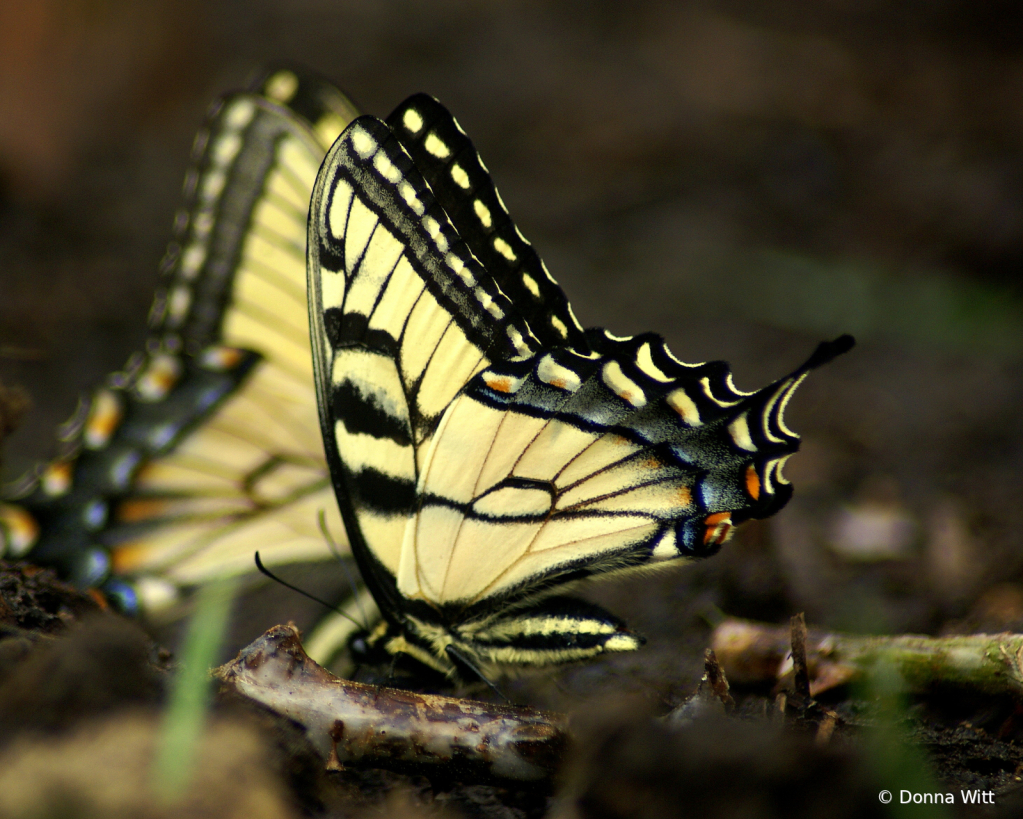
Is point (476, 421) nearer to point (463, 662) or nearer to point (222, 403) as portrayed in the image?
point (463, 662)

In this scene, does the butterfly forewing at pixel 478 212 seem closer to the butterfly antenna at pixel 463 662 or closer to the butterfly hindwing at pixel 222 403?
the butterfly antenna at pixel 463 662

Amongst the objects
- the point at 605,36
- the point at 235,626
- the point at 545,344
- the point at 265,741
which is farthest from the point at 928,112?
the point at 265,741

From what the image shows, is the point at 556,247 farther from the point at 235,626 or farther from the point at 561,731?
the point at 561,731

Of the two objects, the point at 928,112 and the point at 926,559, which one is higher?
the point at 928,112

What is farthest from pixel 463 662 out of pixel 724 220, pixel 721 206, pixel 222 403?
pixel 721 206

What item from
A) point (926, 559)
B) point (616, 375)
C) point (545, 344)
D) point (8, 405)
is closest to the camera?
point (616, 375)

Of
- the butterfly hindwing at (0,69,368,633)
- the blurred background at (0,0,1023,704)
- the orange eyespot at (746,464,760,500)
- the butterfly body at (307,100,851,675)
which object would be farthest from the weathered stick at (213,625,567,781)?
the butterfly hindwing at (0,69,368,633)

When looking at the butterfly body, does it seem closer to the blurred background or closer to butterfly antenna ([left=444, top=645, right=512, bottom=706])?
butterfly antenna ([left=444, top=645, right=512, bottom=706])
